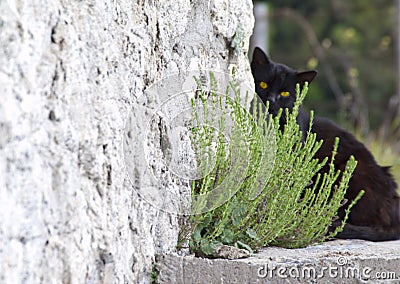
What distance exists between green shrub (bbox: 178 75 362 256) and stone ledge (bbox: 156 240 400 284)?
0.13 metres

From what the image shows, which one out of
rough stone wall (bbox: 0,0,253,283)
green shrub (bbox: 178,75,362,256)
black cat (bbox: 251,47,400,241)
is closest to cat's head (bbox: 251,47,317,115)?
black cat (bbox: 251,47,400,241)

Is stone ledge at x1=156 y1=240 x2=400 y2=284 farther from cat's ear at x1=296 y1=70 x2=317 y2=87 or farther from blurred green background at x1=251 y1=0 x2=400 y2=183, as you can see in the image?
blurred green background at x1=251 y1=0 x2=400 y2=183

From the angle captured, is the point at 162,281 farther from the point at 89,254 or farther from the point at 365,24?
the point at 365,24

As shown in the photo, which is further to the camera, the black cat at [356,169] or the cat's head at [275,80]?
the cat's head at [275,80]

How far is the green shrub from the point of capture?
7.82 ft

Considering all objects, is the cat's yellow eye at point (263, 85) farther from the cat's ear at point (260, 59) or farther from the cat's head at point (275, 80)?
the cat's ear at point (260, 59)

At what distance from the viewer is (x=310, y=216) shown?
260cm

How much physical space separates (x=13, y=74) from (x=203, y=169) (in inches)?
37.6

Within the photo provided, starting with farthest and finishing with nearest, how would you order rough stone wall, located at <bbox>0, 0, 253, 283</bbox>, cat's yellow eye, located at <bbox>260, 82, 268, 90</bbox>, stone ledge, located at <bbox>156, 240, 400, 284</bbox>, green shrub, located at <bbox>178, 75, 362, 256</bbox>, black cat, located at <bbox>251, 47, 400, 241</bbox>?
1. cat's yellow eye, located at <bbox>260, 82, 268, 90</bbox>
2. black cat, located at <bbox>251, 47, 400, 241</bbox>
3. green shrub, located at <bbox>178, 75, 362, 256</bbox>
4. stone ledge, located at <bbox>156, 240, 400, 284</bbox>
5. rough stone wall, located at <bbox>0, 0, 253, 283</bbox>

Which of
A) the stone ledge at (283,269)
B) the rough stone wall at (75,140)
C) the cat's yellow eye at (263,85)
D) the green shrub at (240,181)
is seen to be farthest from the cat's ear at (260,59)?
the stone ledge at (283,269)

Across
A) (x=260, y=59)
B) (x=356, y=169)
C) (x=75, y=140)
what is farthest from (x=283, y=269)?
(x=260, y=59)

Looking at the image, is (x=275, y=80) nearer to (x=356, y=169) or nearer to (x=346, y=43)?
(x=356, y=169)

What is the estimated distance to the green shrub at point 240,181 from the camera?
7.82 ft

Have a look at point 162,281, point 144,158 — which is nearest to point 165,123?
point 144,158
